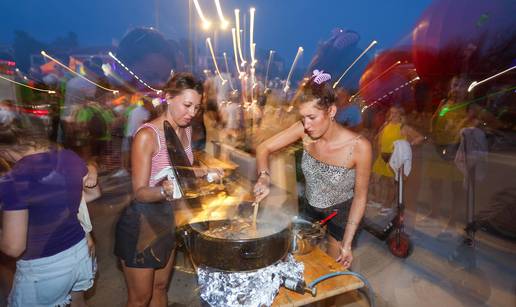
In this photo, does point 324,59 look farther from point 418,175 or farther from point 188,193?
point 188,193

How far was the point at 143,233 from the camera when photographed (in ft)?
6.63

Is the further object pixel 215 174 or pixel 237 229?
pixel 215 174

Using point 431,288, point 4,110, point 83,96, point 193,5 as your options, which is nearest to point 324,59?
point 193,5

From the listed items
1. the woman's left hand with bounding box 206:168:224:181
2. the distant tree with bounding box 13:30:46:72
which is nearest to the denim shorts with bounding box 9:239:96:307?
the woman's left hand with bounding box 206:168:224:181

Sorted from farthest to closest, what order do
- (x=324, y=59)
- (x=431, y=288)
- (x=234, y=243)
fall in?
(x=324, y=59) → (x=431, y=288) → (x=234, y=243)

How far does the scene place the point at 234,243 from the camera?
4.79ft

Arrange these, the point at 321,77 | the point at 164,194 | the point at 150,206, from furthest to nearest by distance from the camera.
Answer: the point at 321,77 → the point at 150,206 → the point at 164,194

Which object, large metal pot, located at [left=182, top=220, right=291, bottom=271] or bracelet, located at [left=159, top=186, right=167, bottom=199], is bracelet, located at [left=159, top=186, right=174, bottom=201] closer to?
bracelet, located at [left=159, top=186, right=167, bottom=199]

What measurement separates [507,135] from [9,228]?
1807 centimetres

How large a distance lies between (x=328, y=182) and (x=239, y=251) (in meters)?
→ 1.32

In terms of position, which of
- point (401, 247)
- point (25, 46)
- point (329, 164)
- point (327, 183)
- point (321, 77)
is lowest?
point (401, 247)

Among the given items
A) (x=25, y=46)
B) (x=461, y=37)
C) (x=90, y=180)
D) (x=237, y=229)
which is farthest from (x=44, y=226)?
(x=25, y=46)

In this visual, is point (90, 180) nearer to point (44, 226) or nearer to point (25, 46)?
point (44, 226)

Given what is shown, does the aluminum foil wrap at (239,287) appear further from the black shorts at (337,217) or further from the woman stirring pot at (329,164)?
the black shorts at (337,217)
